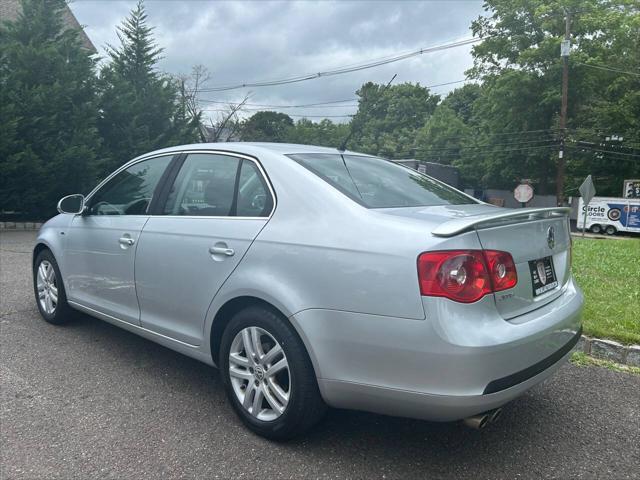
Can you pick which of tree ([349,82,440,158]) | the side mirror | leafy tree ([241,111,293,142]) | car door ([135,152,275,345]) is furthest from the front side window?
tree ([349,82,440,158])

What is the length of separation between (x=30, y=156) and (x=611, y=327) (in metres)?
13.5

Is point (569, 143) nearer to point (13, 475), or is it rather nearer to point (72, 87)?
point (72, 87)

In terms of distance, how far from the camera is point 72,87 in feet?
46.5

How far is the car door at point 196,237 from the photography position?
292 centimetres

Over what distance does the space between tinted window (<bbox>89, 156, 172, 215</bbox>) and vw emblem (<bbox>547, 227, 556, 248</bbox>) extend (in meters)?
2.58

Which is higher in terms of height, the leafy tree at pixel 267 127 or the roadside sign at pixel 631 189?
the leafy tree at pixel 267 127

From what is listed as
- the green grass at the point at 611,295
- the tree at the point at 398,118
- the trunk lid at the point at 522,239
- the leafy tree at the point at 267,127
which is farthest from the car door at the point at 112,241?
the tree at the point at 398,118

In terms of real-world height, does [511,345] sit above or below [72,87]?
below

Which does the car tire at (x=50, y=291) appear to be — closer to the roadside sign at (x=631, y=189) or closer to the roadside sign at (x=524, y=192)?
the roadside sign at (x=524, y=192)

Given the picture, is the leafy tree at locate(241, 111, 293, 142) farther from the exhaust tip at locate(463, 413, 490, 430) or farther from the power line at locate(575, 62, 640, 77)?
the exhaust tip at locate(463, 413, 490, 430)

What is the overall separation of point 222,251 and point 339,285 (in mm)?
861

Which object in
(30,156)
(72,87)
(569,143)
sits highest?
(72,87)

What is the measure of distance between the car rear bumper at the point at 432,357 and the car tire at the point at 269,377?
0.09 m

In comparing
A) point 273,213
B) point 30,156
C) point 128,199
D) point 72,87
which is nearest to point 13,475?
point 273,213
